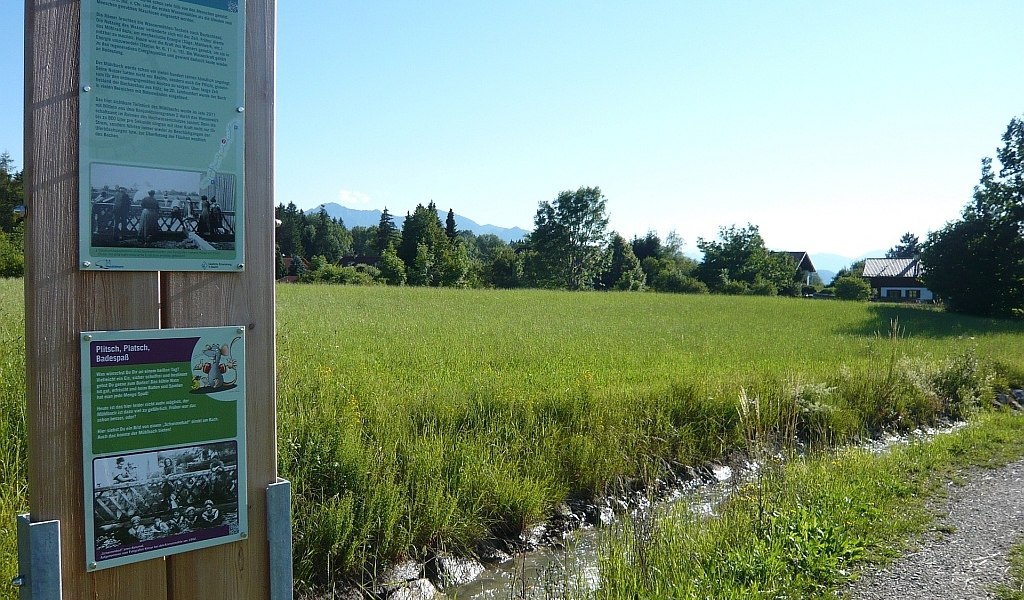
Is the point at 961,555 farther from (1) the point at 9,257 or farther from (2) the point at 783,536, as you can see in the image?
(1) the point at 9,257

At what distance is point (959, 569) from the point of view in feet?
15.9

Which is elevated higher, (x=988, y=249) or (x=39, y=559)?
(x=988, y=249)

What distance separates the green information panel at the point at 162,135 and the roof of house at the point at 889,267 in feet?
315

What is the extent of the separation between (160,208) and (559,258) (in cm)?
8194

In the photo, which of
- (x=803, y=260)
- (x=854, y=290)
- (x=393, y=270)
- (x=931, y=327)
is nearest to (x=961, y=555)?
(x=931, y=327)

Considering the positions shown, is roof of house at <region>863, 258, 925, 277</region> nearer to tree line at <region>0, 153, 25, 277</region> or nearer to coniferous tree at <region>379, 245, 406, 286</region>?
coniferous tree at <region>379, 245, 406, 286</region>

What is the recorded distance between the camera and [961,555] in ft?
16.8

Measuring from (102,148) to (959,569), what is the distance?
6018 millimetres

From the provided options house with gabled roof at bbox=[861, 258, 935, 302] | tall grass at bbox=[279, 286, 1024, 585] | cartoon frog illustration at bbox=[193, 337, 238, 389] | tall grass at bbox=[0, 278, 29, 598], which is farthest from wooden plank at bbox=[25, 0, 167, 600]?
house with gabled roof at bbox=[861, 258, 935, 302]

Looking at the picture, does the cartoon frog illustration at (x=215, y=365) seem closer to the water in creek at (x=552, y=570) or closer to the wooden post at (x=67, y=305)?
the wooden post at (x=67, y=305)

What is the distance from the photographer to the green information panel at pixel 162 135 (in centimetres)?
212

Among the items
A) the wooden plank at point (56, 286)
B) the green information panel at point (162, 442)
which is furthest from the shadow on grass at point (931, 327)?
the wooden plank at point (56, 286)

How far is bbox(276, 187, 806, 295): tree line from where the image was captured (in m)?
70.1

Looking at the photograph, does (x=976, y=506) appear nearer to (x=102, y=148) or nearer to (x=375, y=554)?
(x=375, y=554)
